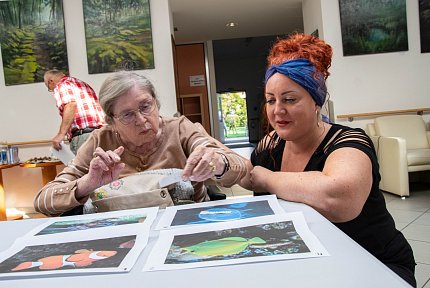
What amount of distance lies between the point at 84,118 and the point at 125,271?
3242mm

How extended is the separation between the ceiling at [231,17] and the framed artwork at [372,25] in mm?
813

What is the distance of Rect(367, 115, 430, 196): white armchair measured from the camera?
397 centimetres

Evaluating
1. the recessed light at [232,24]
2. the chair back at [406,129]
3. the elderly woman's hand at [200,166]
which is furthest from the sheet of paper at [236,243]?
the recessed light at [232,24]

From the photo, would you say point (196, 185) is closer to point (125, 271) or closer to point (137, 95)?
point (137, 95)

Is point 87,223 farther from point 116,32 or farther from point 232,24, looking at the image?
point 232,24

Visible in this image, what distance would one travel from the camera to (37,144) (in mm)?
4855

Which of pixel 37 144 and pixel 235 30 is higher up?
pixel 235 30

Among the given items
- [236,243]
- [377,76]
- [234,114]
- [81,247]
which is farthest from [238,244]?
[234,114]

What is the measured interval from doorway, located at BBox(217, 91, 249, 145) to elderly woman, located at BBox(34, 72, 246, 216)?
17.2 m

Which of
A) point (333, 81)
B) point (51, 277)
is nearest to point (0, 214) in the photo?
point (51, 277)

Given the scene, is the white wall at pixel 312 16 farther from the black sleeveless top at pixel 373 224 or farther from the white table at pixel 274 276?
the white table at pixel 274 276

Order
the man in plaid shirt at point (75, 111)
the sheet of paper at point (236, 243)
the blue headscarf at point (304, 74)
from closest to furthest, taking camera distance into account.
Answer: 1. the sheet of paper at point (236, 243)
2. the blue headscarf at point (304, 74)
3. the man in plaid shirt at point (75, 111)

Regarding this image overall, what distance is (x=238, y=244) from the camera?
0.72m

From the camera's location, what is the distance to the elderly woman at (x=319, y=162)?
0.99 metres
